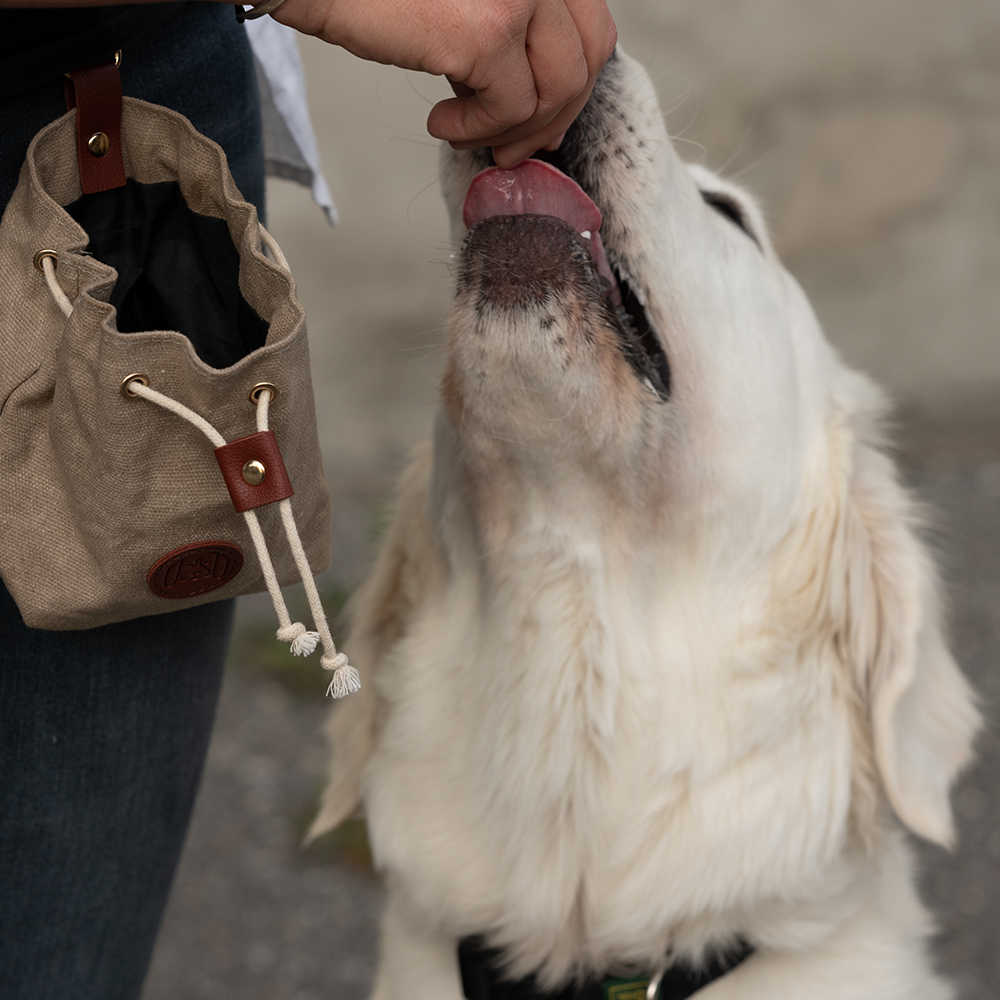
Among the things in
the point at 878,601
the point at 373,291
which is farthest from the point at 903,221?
the point at 878,601

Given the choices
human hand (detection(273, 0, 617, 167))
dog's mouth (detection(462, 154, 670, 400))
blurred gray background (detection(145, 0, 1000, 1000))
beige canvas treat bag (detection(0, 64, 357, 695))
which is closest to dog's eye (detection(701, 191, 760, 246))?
dog's mouth (detection(462, 154, 670, 400))

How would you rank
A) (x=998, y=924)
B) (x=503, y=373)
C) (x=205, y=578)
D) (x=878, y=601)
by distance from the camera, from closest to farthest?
(x=205, y=578)
(x=503, y=373)
(x=878, y=601)
(x=998, y=924)

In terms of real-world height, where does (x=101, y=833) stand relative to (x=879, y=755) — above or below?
above

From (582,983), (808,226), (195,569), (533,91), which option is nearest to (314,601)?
(195,569)

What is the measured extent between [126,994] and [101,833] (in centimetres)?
33

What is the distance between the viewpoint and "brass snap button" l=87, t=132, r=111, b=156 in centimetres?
111

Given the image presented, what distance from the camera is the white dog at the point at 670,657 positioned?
4.66 feet

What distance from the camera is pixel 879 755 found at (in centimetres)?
152

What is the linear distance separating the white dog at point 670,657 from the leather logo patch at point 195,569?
0.41 meters

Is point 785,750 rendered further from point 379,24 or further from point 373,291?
point 373,291

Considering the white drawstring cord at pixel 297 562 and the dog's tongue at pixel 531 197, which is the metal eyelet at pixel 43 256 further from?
the dog's tongue at pixel 531 197

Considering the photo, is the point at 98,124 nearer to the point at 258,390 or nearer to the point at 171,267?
the point at 171,267

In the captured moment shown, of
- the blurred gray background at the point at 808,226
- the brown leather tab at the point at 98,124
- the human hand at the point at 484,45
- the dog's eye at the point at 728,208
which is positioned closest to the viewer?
the human hand at the point at 484,45

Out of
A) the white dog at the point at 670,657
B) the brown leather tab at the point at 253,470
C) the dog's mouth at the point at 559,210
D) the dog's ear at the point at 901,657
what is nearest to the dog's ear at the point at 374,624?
the white dog at the point at 670,657
